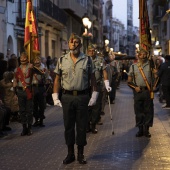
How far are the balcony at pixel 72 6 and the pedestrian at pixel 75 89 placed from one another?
31.7 metres

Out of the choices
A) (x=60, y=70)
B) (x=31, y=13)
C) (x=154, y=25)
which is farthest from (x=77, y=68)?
(x=154, y=25)

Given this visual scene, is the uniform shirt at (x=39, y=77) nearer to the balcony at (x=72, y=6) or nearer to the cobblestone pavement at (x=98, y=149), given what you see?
the cobblestone pavement at (x=98, y=149)

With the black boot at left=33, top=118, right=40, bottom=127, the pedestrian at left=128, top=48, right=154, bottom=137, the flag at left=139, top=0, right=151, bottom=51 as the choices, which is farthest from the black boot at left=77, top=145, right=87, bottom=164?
the flag at left=139, top=0, right=151, bottom=51

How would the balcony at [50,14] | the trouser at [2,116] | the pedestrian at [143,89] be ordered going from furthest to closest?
the balcony at [50,14]
the trouser at [2,116]
the pedestrian at [143,89]

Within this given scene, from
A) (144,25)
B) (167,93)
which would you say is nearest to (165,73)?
(167,93)

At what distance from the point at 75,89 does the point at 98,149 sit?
1.79 metres

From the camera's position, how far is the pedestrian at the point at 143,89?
1160 centimetres

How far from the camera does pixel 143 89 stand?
38.1ft

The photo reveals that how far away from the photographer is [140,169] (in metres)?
8.33

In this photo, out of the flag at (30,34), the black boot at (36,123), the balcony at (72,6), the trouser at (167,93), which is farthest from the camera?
the balcony at (72,6)

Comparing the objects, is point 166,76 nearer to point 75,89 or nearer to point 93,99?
point 93,99

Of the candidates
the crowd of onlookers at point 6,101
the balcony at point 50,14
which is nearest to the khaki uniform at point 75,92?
the crowd of onlookers at point 6,101

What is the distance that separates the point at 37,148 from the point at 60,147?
1.49ft

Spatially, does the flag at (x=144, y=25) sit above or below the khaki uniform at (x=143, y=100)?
above
